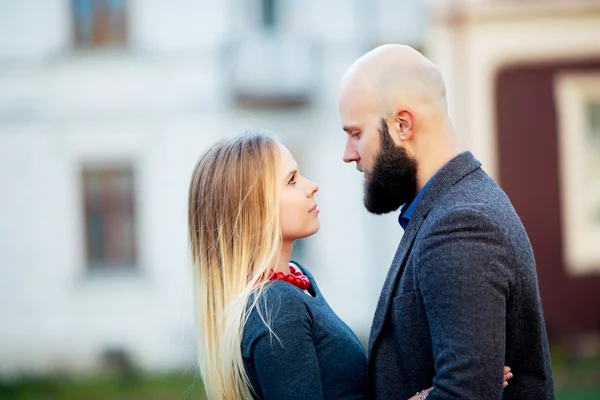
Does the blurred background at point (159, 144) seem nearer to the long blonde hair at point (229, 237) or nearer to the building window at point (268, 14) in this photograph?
the building window at point (268, 14)

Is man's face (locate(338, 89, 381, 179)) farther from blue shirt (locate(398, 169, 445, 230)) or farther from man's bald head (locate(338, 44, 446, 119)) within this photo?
blue shirt (locate(398, 169, 445, 230))

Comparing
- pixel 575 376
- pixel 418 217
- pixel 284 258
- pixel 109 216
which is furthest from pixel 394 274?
pixel 109 216

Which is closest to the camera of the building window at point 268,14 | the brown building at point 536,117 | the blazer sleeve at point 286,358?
the blazer sleeve at point 286,358

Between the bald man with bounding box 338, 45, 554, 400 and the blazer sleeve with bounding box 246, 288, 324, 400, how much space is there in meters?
0.21

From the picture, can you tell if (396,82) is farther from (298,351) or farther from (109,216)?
(109,216)

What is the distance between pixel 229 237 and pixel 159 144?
29.3 ft

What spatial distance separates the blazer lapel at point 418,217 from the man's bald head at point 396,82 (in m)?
0.21

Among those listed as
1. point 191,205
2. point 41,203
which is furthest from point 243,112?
point 191,205

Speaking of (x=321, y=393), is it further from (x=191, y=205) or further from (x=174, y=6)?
(x=174, y=6)

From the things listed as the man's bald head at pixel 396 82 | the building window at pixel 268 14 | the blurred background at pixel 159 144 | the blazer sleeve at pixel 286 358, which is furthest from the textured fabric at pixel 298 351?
the building window at pixel 268 14

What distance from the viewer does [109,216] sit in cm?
1145

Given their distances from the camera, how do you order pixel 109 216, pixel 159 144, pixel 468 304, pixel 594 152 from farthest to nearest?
pixel 109 216
pixel 159 144
pixel 594 152
pixel 468 304

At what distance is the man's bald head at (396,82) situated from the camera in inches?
97.1

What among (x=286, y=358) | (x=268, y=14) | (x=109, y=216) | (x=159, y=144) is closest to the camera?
(x=286, y=358)
